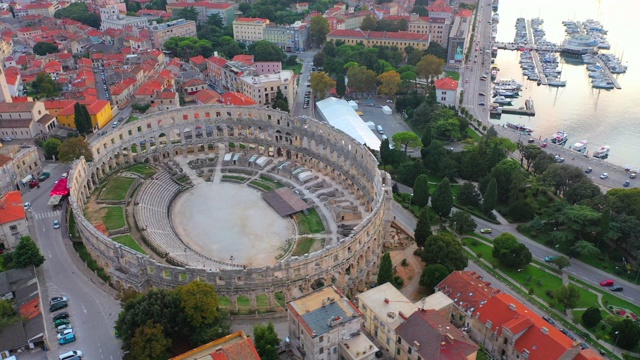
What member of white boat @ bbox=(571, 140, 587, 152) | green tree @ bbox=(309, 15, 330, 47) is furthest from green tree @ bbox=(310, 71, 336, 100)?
white boat @ bbox=(571, 140, 587, 152)

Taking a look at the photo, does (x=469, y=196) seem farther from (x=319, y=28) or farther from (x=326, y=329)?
(x=319, y=28)

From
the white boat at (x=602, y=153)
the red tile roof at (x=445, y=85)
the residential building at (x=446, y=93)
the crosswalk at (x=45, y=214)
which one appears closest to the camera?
the crosswalk at (x=45, y=214)

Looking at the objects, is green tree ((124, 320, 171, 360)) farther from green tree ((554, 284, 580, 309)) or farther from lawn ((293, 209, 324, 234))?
green tree ((554, 284, 580, 309))

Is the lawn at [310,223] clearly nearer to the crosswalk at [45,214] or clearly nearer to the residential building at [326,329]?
the residential building at [326,329]

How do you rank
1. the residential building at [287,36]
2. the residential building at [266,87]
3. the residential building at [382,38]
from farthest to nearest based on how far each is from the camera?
the residential building at [287,36], the residential building at [382,38], the residential building at [266,87]

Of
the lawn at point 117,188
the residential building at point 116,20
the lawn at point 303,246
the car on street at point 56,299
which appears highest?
the residential building at point 116,20

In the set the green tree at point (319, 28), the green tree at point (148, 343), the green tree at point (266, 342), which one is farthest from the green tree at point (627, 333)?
the green tree at point (319, 28)
